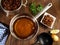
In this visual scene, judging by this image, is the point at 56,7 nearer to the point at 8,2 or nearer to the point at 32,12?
the point at 32,12

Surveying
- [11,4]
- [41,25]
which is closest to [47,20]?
[41,25]

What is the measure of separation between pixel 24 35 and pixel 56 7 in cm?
24

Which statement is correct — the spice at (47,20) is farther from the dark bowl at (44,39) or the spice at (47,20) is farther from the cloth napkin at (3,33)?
the cloth napkin at (3,33)

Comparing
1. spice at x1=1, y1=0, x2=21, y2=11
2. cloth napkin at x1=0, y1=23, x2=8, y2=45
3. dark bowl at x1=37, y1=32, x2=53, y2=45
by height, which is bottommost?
dark bowl at x1=37, y1=32, x2=53, y2=45

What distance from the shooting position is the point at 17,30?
1157 mm

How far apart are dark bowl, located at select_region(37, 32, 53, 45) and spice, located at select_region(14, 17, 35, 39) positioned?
0.05 meters

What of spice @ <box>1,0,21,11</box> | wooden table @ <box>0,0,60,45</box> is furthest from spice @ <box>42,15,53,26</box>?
spice @ <box>1,0,21,11</box>

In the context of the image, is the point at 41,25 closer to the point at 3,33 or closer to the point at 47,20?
the point at 47,20

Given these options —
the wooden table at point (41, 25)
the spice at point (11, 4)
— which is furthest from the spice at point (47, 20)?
the spice at point (11, 4)

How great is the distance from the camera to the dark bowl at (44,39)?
1.15 metres

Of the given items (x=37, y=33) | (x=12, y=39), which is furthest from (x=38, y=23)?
(x=12, y=39)

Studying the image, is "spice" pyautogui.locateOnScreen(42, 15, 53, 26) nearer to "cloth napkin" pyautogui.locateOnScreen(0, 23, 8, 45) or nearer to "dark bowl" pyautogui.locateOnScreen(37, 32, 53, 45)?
"dark bowl" pyautogui.locateOnScreen(37, 32, 53, 45)

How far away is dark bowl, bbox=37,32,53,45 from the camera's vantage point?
3.77 ft

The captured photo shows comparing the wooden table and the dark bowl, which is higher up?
the wooden table
